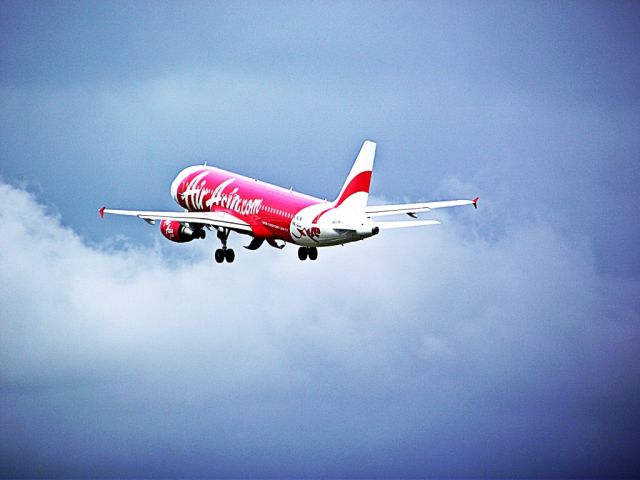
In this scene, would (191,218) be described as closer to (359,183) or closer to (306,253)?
(306,253)

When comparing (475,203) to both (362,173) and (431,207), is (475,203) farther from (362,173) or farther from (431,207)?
(362,173)

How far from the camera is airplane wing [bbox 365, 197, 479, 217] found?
161 metres

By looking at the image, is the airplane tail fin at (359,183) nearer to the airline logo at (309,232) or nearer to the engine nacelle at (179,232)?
the airline logo at (309,232)

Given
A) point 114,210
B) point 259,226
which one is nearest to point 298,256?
point 259,226

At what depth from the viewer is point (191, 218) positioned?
16150 cm

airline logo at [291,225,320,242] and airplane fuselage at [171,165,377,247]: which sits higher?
airplane fuselage at [171,165,377,247]

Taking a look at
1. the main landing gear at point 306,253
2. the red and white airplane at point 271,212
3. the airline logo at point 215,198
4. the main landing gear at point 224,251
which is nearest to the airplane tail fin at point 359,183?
the red and white airplane at point 271,212

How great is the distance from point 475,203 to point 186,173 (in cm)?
2477

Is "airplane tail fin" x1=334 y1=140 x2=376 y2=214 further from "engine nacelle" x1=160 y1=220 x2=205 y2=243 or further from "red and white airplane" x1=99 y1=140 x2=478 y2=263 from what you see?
"engine nacelle" x1=160 y1=220 x2=205 y2=243

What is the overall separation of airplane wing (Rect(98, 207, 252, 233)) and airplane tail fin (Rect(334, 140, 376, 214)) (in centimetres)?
1017

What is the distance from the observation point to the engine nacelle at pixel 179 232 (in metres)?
165

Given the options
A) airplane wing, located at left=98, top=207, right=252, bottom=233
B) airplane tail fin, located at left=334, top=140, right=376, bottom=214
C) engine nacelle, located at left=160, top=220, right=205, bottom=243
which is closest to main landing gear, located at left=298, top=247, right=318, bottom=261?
airplane wing, located at left=98, top=207, right=252, bottom=233

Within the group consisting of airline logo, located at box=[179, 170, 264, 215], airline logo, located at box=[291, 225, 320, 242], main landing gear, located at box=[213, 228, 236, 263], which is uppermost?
airline logo, located at box=[179, 170, 264, 215]

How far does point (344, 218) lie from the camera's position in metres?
151
